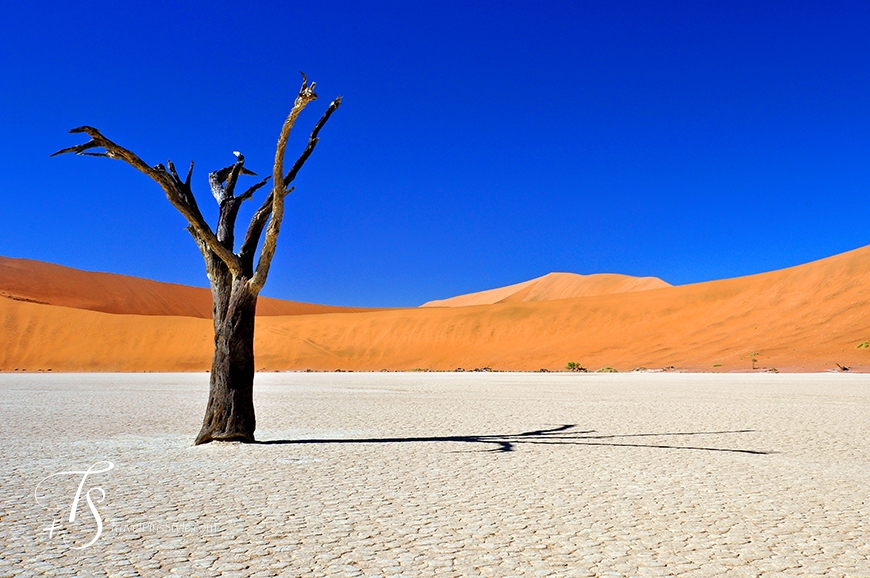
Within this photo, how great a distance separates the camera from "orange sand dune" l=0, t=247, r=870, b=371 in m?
38.6

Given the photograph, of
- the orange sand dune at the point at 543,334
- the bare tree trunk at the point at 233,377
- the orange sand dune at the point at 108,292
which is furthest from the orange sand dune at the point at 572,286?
the bare tree trunk at the point at 233,377

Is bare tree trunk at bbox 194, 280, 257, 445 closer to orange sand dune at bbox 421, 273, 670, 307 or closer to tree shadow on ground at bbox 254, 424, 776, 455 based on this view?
tree shadow on ground at bbox 254, 424, 776, 455

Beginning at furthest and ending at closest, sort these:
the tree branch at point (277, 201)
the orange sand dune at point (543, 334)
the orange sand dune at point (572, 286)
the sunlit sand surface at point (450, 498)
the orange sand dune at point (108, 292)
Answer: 1. the orange sand dune at point (572, 286)
2. the orange sand dune at point (108, 292)
3. the orange sand dune at point (543, 334)
4. the tree branch at point (277, 201)
5. the sunlit sand surface at point (450, 498)

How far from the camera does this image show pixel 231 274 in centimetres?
1042

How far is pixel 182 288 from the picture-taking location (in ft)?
345

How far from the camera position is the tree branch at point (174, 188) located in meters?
8.95

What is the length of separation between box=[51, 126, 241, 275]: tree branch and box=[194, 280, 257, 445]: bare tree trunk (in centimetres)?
56

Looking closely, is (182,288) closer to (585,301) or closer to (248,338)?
(585,301)

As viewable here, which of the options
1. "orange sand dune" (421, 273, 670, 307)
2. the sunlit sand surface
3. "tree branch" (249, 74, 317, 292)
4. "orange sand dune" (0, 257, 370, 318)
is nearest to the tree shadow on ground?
the sunlit sand surface

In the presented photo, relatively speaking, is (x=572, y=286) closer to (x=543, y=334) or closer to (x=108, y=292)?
(x=543, y=334)

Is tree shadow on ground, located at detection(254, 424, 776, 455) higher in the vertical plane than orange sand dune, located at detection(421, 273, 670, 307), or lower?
lower

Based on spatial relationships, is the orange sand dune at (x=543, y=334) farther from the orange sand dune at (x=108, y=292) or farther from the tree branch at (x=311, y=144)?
the orange sand dune at (x=108, y=292)

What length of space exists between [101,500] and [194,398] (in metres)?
13.8

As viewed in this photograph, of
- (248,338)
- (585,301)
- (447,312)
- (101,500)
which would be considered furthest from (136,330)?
(101,500)
